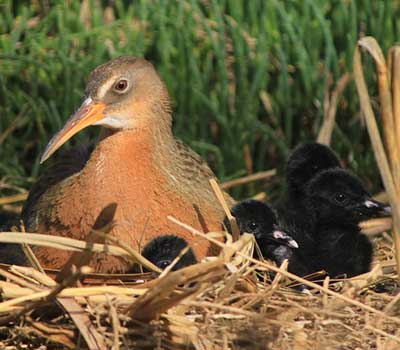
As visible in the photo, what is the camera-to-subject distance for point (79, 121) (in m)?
5.89

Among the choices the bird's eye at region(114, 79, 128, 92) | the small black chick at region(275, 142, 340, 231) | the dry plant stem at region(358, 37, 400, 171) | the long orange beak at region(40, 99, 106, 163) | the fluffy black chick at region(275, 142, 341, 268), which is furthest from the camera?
the small black chick at region(275, 142, 340, 231)

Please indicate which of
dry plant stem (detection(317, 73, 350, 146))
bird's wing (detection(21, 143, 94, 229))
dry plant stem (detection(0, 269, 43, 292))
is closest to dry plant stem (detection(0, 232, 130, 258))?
dry plant stem (detection(0, 269, 43, 292))

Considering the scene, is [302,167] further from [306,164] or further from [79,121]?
[79,121]

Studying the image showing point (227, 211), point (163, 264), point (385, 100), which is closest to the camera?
point (163, 264)

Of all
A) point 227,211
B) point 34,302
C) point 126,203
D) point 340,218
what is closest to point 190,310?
point 34,302

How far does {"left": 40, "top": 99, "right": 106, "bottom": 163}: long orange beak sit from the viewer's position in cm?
589

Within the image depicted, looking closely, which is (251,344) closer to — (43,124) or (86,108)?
(86,108)

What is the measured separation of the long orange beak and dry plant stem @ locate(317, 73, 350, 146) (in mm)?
2177

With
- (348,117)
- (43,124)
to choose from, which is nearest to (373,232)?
(348,117)

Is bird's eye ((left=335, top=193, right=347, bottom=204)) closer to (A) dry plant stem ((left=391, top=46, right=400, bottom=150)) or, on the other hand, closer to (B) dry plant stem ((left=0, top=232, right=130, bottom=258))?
(A) dry plant stem ((left=391, top=46, right=400, bottom=150))

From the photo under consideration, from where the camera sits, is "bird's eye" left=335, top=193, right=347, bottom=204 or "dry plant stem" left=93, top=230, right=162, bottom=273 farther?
"bird's eye" left=335, top=193, right=347, bottom=204

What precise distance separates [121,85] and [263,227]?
41.2 inches

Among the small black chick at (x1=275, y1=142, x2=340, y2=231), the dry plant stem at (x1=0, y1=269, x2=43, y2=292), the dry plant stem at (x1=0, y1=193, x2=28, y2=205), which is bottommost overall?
the dry plant stem at (x1=0, y1=193, x2=28, y2=205)

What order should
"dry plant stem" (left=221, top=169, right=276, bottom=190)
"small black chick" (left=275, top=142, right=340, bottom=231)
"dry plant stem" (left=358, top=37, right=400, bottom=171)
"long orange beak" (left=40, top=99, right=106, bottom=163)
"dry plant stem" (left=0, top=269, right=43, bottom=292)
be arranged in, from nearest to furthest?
"dry plant stem" (left=0, top=269, right=43, bottom=292) < "dry plant stem" (left=358, top=37, right=400, bottom=171) < "long orange beak" (left=40, top=99, right=106, bottom=163) < "small black chick" (left=275, top=142, right=340, bottom=231) < "dry plant stem" (left=221, top=169, right=276, bottom=190)
